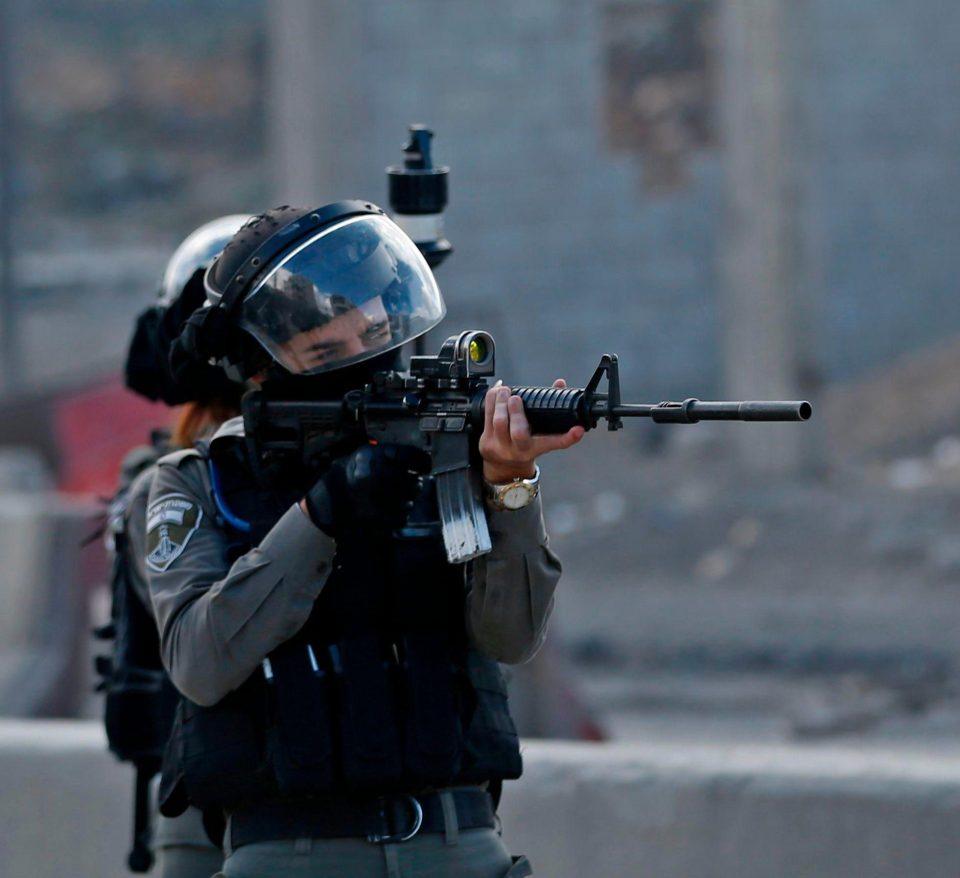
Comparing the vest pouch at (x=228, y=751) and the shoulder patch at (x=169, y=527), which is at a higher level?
the shoulder patch at (x=169, y=527)

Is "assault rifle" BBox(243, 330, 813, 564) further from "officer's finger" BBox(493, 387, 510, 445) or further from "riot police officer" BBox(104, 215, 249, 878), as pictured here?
"riot police officer" BBox(104, 215, 249, 878)

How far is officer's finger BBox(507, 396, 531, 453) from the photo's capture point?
2340 mm

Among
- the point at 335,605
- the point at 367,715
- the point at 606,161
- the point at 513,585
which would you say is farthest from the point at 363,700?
the point at 606,161

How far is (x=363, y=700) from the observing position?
250 centimetres

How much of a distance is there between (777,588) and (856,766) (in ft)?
19.5

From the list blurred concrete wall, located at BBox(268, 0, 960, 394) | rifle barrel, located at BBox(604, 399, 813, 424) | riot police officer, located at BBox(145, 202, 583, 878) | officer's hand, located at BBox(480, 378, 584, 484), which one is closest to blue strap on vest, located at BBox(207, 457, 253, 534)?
riot police officer, located at BBox(145, 202, 583, 878)

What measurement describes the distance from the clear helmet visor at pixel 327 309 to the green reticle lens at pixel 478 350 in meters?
0.14

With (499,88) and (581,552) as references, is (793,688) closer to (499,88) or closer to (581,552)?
(581,552)

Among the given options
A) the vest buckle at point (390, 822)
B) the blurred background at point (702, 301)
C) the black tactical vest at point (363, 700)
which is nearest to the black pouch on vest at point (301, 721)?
the black tactical vest at point (363, 700)

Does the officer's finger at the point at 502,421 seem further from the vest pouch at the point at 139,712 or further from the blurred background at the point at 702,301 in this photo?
the blurred background at the point at 702,301

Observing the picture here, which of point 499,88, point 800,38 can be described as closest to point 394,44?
point 499,88

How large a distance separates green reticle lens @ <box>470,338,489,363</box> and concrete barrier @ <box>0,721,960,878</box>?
4.86ft

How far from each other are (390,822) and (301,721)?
193 millimetres

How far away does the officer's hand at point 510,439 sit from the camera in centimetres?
234
